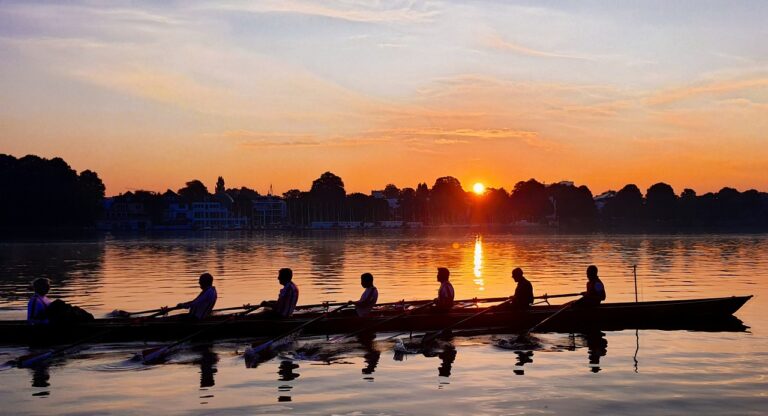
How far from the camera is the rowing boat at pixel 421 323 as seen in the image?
2142 centimetres

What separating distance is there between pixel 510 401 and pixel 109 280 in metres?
38.0

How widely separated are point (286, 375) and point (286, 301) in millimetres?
4779

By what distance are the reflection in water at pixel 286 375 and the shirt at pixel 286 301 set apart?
321cm

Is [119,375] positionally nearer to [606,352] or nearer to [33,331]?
[33,331]

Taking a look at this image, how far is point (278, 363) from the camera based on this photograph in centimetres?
1948

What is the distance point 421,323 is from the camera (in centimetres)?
2348

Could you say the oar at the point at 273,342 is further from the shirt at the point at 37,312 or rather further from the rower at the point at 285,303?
the shirt at the point at 37,312

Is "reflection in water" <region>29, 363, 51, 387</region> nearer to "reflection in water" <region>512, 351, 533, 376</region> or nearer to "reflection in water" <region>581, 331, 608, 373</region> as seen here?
"reflection in water" <region>512, 351, 533, 376</region>

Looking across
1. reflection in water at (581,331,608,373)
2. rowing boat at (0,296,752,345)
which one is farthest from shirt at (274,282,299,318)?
reflection in water at (581,331,608,373)

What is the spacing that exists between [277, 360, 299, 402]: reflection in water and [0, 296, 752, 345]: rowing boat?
9.92ft

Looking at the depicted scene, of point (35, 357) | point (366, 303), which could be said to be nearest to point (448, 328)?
point (366, 303)

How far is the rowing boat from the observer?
2142cm

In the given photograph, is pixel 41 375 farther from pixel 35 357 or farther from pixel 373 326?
pixel 373 326

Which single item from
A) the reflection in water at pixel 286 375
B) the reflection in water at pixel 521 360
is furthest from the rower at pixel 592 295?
the reflection in water at pixel 286 375
